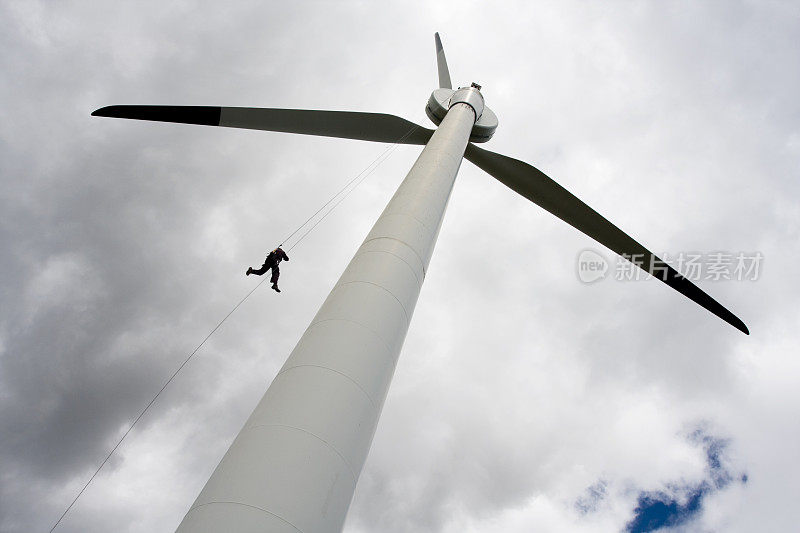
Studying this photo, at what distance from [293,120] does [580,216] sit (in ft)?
40.4

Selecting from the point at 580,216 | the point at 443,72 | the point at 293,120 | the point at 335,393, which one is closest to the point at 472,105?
the point at 580,216

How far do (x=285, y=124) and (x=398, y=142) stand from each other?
15.5 feet

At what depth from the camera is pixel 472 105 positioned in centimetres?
1861

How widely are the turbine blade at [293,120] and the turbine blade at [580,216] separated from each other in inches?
134

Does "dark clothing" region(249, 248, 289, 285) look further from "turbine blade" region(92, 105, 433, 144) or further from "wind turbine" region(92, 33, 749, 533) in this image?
"turbine blade" region(92, 105, 433, 144)

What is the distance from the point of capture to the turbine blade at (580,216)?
697 inches

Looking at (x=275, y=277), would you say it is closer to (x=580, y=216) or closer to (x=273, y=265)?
(x=273, y=265)

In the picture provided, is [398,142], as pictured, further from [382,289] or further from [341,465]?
[341,465]

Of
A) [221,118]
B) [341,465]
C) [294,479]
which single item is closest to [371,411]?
[341,465]

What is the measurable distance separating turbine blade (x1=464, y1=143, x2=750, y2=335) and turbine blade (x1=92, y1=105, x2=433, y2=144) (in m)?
3.39

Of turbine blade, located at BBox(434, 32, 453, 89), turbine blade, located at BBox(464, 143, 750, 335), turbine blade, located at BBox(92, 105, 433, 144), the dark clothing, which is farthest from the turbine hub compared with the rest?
the dark clothing

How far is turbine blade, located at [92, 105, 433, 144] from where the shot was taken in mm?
17656

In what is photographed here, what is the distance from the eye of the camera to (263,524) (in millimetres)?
4676

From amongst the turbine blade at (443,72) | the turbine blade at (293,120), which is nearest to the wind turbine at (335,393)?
the turbine blade at (293,120)
